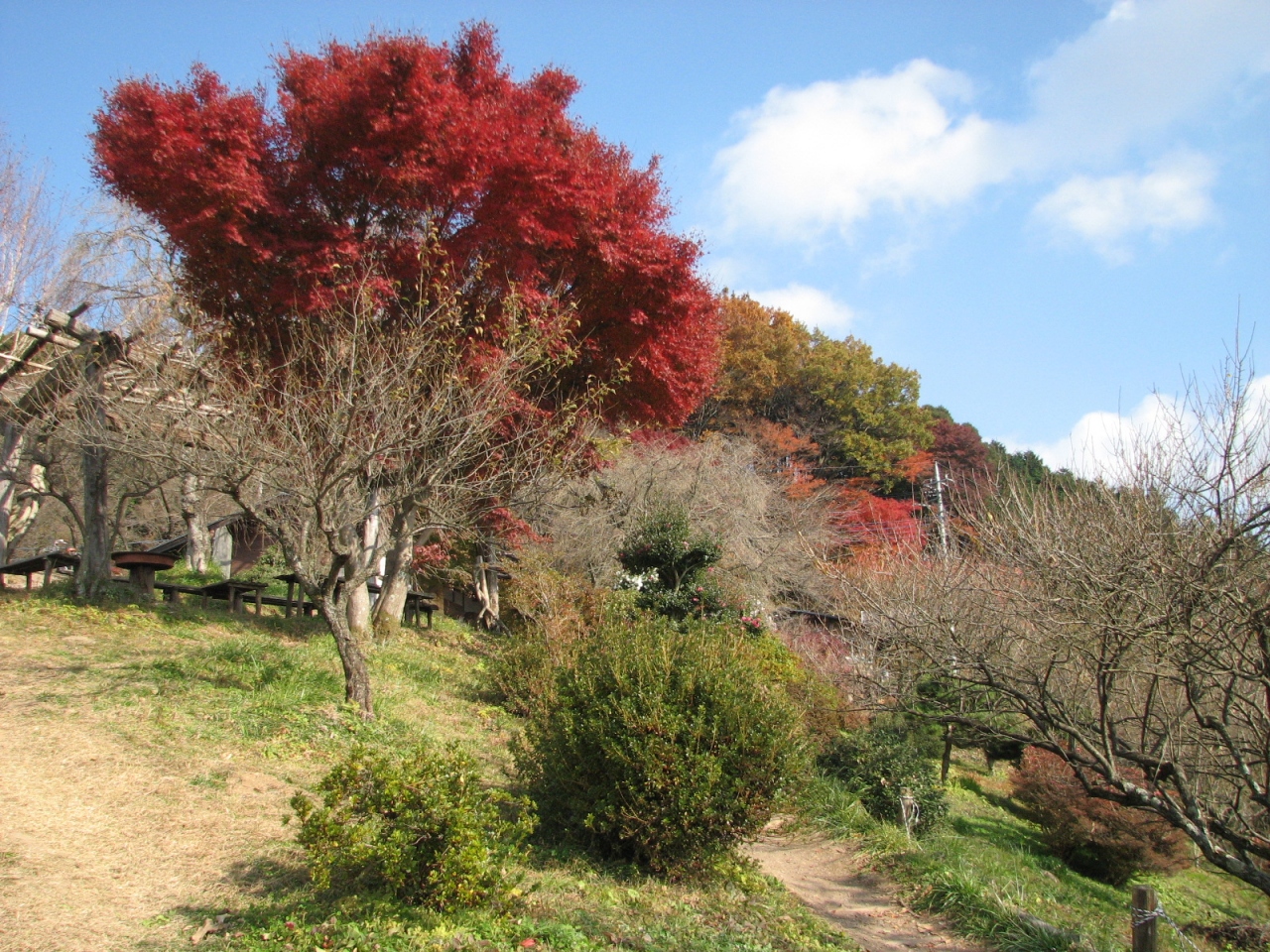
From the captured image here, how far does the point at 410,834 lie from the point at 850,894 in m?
4.41

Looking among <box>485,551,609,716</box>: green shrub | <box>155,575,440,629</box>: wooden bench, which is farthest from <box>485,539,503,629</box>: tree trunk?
<box>485,551,609,716</box>: green shrub

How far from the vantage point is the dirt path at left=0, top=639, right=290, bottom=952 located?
4096mm

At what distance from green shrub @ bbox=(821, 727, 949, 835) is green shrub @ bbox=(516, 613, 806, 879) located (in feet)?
13.0

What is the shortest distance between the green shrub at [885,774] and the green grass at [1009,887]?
29 centimetres

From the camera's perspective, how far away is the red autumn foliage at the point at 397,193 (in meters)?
9.60

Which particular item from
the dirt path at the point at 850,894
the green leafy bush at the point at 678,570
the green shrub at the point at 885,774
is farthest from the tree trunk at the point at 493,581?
the dirt path at the point at 850,894

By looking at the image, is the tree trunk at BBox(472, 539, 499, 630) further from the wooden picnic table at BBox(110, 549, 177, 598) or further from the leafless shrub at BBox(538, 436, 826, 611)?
A: the wooden picnic table at BBox(110, 549, 177, 598)

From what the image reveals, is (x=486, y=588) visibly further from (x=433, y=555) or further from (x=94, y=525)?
(x=94, y=525)

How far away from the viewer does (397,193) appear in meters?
10.1

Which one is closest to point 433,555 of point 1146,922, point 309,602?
point 309,602

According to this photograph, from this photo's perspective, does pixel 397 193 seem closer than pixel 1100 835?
Yes

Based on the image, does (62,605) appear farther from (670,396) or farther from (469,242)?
(670,396)

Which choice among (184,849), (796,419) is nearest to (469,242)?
(184,849)

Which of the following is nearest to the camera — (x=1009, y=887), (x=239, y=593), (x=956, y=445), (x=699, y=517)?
Answer: (x=1009, y=887)
